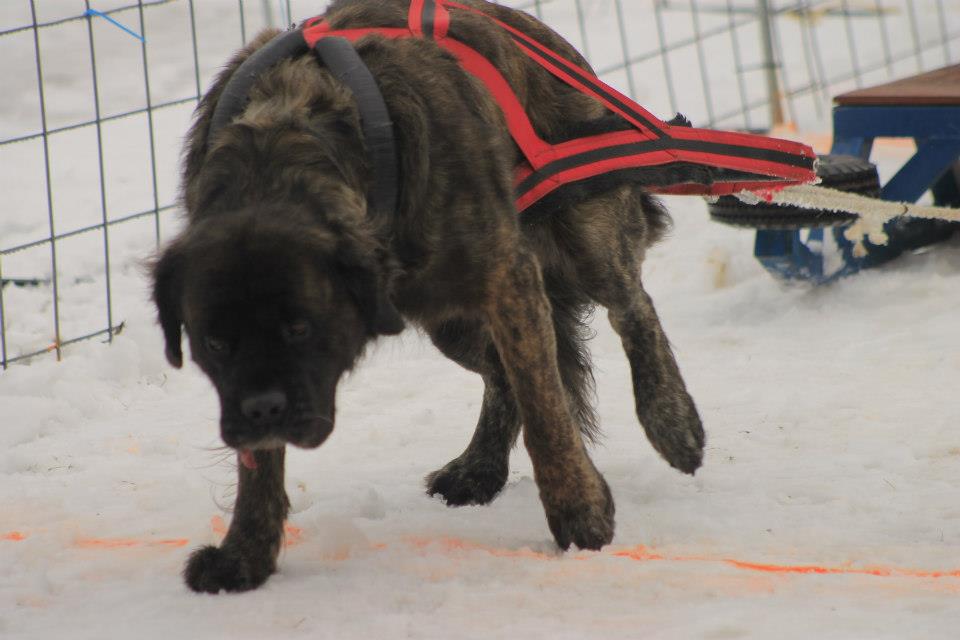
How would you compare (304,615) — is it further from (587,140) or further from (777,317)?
(777,317)

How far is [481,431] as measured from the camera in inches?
143

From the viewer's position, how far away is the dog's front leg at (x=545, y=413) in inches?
113

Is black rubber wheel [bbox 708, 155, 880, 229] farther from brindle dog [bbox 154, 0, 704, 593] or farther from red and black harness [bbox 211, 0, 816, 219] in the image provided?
brindle dog [bbox 154, 0, 704, 593]

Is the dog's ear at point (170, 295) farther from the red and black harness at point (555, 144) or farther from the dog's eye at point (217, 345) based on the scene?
the red and black harness at point (555, 144)

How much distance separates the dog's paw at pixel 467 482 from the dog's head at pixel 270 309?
1.06m

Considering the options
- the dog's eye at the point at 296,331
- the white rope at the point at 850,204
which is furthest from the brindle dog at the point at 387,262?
the white rope at the point at 850,204

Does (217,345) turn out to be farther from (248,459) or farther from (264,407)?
(248,459)

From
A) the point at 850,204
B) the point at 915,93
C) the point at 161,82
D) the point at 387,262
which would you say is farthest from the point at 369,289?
the point at 161,82

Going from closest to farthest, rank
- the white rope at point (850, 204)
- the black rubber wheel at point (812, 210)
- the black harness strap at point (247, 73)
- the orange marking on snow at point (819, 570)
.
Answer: the orange marking on snow at point (819, 570)
the black harness strap at point (247, 73)
the white rope at point (850, 204)
the black rubber wheel at point (812, 210)

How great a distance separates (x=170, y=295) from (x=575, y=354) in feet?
4.54

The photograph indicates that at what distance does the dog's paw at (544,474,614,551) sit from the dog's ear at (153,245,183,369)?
37.2 inches

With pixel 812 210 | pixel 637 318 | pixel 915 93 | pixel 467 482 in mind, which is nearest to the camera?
pixel 467 482

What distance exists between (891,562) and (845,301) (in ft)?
9.68

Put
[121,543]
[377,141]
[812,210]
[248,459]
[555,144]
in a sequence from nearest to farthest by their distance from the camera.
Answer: [377,141]
[248,459]
[121,543]
[555,144]
[812,210]
